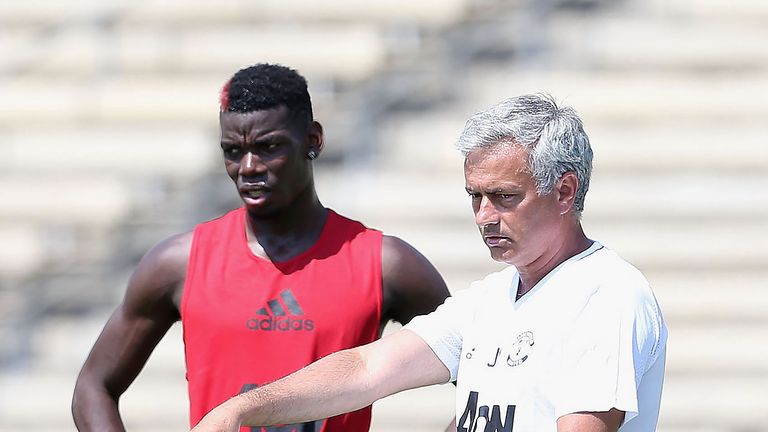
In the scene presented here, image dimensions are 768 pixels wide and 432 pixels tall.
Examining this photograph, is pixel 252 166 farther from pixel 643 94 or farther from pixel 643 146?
pixel 643 94

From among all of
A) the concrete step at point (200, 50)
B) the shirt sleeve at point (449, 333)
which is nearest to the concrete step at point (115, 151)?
the concrete step at point (200, 50)

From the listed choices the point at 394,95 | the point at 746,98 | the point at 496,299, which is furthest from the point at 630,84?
A: the point at 496,299

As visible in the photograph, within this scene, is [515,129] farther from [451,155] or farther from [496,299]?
[451,155]

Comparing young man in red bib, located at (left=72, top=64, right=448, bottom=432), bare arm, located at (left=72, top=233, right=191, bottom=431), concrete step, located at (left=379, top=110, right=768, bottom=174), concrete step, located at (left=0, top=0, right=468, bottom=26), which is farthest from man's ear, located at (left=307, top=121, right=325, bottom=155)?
concrete step, located at (left=0, top=0, right=468, bottom=26)

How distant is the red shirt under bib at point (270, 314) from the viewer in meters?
3.31

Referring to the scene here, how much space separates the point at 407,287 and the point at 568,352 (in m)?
0.96

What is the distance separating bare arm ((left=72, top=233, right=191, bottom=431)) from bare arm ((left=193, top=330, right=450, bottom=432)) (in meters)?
0.74

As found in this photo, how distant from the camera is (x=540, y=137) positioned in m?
2.52

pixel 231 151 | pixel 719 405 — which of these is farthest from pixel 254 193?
pixel 719 405

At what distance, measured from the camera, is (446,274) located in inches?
285

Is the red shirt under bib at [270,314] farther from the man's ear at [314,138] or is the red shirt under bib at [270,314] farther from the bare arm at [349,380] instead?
the bare arm at [349,380]

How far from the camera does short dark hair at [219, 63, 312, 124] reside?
3361 mm

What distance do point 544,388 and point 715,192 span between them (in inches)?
205

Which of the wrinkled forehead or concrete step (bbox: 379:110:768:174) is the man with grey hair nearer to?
the wrinkled forehead
